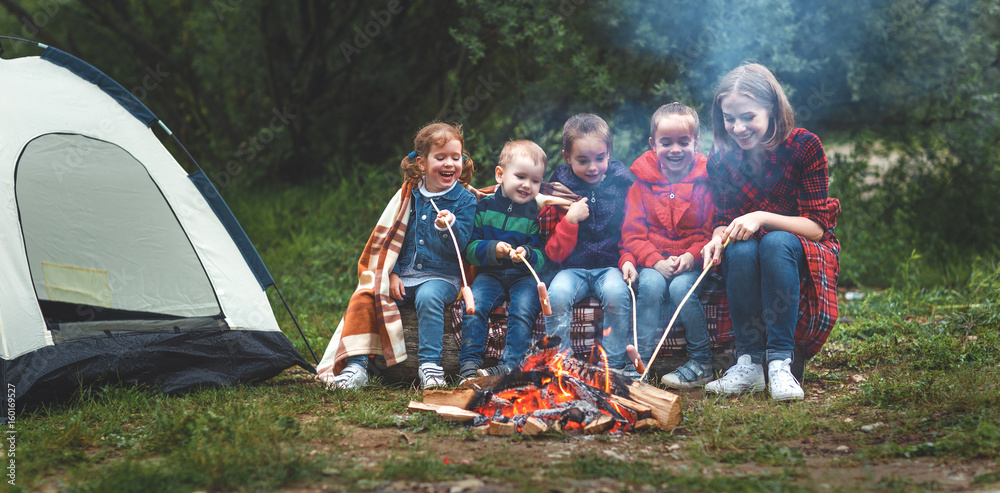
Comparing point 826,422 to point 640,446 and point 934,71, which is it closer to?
point 640,446

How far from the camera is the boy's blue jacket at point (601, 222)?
385 cm

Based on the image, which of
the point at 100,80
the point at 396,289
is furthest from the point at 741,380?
the point at 100,80

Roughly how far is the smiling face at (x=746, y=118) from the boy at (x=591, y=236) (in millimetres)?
563

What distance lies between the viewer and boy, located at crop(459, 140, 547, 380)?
3.73m

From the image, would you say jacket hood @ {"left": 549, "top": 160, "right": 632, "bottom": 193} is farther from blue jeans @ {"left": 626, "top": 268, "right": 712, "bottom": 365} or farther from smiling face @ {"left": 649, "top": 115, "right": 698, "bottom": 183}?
blue jeans @ {"left": 626, "top": 268, "right": 712, "bottom": 365}

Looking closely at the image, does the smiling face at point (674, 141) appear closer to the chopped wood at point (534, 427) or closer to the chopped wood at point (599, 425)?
the chopped wood at point (599, 425)

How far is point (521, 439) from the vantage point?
2.88 metres

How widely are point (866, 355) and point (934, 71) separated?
3467 millimetres

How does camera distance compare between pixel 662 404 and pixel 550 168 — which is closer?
pixel 662 404

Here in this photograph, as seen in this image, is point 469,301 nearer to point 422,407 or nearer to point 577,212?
point 422,407

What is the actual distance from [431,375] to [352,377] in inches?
16.4

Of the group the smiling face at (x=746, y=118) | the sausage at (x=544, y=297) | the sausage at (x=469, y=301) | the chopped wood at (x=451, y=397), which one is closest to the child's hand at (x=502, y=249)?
the sausage at (x=469, y=301)

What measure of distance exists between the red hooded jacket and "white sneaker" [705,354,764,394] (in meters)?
0.52

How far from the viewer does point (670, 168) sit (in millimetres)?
3748
